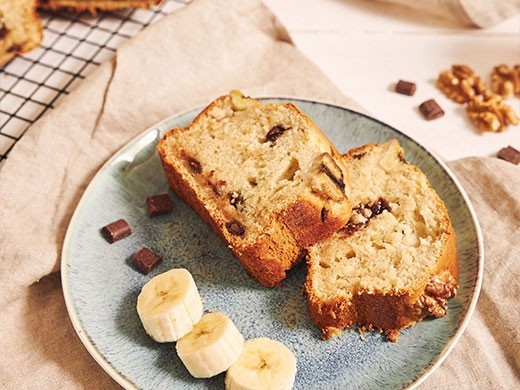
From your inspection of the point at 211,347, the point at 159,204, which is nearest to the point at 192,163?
the point at 159,204

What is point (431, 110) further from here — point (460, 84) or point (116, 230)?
point (116, 230)

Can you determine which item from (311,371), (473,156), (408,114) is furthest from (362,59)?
(311,371)

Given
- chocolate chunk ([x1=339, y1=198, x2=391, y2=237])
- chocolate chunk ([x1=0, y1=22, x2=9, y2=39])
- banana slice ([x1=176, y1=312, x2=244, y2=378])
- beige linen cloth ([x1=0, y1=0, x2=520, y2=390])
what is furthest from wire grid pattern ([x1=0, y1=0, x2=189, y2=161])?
chocolate chunk ([x1=339, y1=198, x2=391, y2=237])

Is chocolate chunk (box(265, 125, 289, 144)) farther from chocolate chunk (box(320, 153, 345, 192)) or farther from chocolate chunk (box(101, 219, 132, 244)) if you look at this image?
chocolate chunk (box(101, 219, 132, 244))

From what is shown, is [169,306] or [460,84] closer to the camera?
[169,306]

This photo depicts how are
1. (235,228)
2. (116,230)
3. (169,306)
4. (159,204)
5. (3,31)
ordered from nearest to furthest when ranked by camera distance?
(169,306) → (235,228) → (116,230) → (159,204) → (3,31)

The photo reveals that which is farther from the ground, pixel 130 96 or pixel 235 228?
pixel 130 96

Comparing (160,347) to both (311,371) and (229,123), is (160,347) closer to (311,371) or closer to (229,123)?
(311,371)
